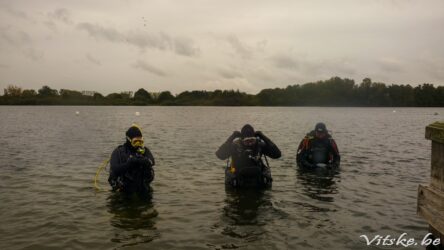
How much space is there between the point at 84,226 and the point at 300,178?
856 centimetres

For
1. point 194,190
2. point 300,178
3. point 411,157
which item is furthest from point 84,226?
point 411,157

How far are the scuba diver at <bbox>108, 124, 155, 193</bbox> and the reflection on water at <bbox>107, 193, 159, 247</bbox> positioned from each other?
37 cm

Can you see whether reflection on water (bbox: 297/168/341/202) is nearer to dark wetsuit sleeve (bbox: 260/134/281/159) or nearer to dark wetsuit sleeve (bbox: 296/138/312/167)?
dark wetsuit sleeve (bbox: 296/138/312/167)

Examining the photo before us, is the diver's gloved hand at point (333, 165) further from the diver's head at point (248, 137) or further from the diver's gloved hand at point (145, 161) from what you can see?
the diver's gloved hand at point (145, 161)

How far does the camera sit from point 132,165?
1094cm

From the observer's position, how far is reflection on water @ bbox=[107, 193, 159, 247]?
8666mm

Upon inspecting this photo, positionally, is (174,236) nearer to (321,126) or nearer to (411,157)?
(321,126)

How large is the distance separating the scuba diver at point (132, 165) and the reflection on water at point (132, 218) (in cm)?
37

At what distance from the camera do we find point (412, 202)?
11703 millimetres

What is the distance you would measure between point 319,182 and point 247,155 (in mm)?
4129

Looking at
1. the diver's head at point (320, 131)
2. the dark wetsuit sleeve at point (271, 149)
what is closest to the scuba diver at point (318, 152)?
the diver's head at point (320, 131)

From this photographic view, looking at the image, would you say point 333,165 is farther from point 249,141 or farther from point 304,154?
point 249,141

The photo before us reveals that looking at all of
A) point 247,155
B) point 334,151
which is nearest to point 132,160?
point 247,155

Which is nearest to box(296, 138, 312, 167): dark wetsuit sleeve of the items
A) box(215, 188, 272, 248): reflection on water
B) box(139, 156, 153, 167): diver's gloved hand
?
box(215, 188, 272, 248): reflection on water
